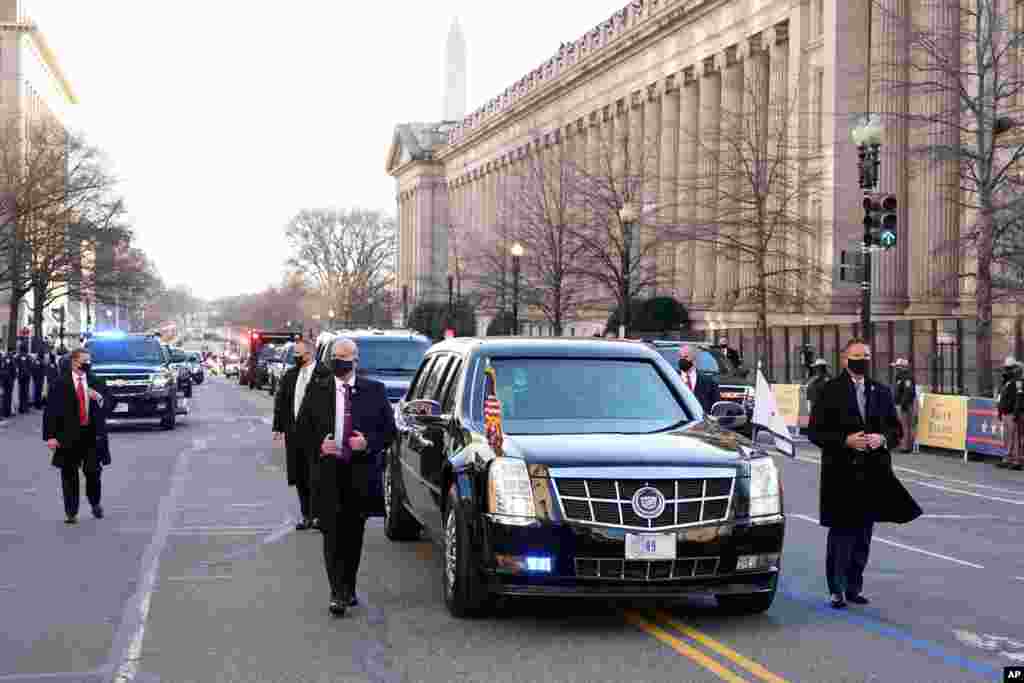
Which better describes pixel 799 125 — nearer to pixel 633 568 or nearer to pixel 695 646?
pixel 633 568

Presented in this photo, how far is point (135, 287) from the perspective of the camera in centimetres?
7431

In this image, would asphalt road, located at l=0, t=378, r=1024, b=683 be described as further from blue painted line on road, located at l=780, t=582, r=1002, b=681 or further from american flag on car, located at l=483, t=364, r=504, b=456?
american flag on car, located at l=483, t=364, r=504, b=456

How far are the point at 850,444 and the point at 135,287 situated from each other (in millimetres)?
67392

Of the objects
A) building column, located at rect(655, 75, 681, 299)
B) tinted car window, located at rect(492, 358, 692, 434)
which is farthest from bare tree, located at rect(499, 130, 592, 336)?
tinted car window, located at rect(492, 358, 692, 434)

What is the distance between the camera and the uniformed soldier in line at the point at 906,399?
29.4m

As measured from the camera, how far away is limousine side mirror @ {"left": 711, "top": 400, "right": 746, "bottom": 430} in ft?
36.9

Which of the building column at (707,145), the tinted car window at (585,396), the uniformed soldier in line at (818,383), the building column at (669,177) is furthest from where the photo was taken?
the building column at (707,145)

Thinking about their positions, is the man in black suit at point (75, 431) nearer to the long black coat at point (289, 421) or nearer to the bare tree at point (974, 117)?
the long black coat at point (289, 421)

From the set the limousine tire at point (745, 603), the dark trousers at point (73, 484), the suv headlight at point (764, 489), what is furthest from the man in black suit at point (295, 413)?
the suv headlight at point (764, 489)

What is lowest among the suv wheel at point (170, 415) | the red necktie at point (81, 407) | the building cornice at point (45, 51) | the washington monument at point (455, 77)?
the suv wheel at point (170, 415)

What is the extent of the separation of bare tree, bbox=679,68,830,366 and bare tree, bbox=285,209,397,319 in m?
97.2

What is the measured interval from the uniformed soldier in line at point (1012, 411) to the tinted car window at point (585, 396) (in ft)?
50.4

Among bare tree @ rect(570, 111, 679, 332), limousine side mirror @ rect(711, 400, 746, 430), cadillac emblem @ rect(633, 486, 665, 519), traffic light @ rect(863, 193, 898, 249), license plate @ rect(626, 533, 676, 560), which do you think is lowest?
license plate @ rect(626, 533, 676, 560)

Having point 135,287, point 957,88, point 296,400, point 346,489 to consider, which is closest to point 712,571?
point 346,489
